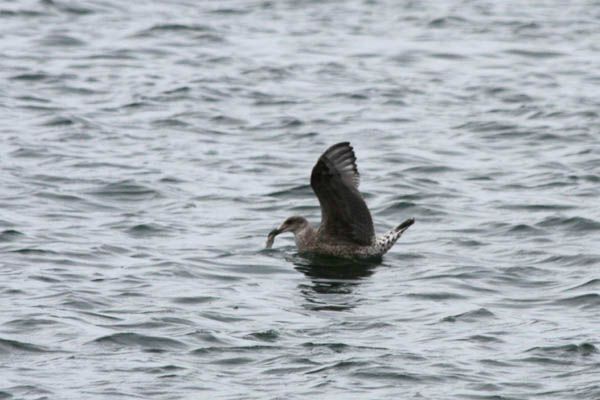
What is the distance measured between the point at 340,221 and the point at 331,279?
2.73 feet

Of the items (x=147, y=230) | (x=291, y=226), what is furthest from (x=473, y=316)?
(x=147, y=230)

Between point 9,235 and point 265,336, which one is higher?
point 265,336

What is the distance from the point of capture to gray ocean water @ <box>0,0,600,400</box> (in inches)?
393

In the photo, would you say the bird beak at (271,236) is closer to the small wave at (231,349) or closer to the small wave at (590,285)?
the small wave at (590,285)

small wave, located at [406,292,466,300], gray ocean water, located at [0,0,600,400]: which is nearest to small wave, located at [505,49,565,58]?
gray ocean water, located at [0,0,600,400]

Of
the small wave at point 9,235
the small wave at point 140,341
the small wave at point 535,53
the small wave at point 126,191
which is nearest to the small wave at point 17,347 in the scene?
the small wave at point 140,341

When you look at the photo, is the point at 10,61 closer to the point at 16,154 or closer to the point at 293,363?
the point at 16,154

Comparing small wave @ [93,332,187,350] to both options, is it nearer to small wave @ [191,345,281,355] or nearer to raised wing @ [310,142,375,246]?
small wave @ [191,345,281,355]

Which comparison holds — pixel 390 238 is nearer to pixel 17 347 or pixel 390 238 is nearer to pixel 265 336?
pixel 265 336

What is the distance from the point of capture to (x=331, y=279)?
12906 millimetres

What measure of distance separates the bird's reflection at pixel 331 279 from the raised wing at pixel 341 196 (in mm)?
257

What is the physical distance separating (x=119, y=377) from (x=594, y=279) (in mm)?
4734

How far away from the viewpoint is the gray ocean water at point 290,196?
9.98m

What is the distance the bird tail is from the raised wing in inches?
4.5
